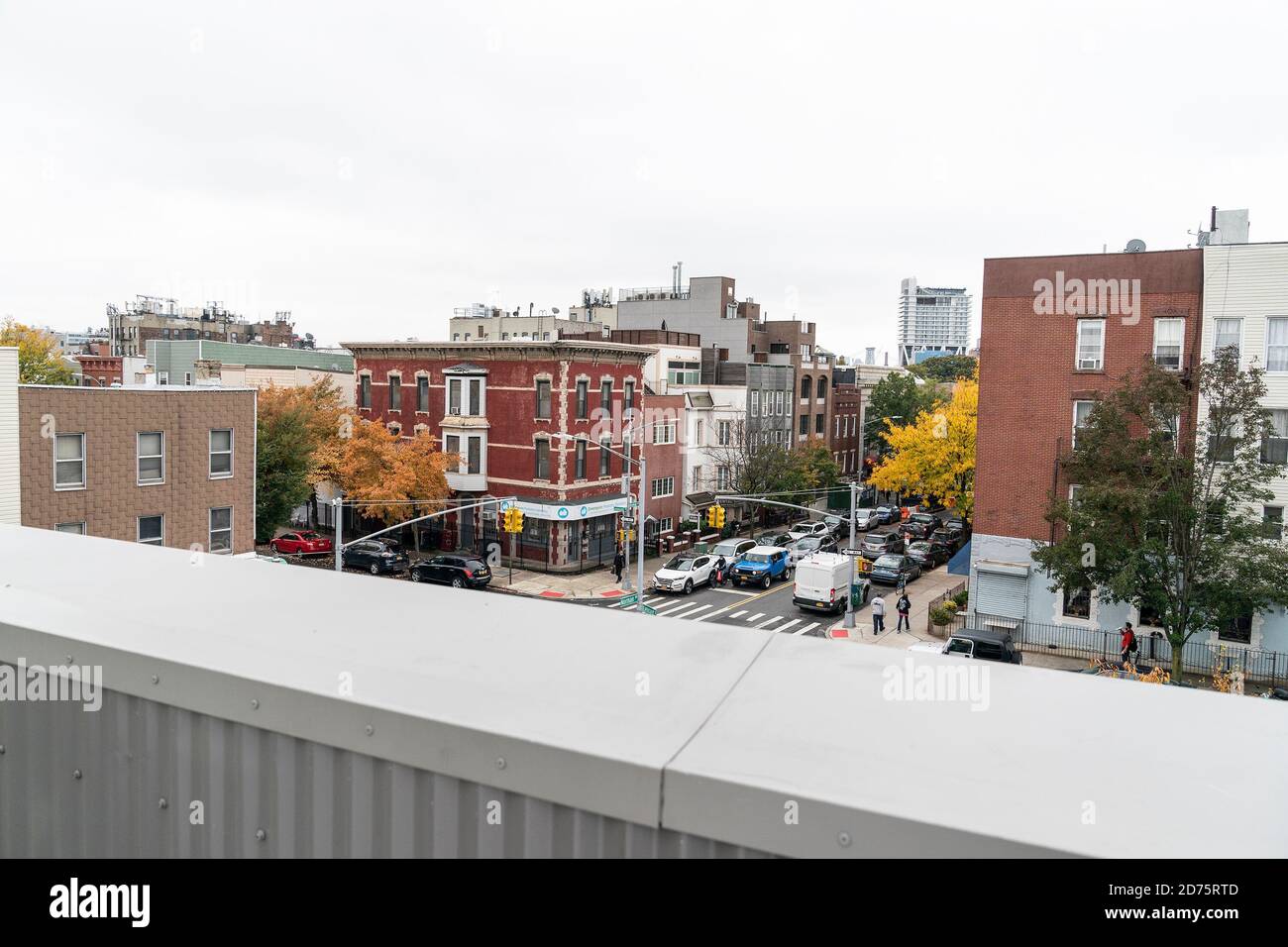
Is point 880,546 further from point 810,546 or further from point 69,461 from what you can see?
point 69,461

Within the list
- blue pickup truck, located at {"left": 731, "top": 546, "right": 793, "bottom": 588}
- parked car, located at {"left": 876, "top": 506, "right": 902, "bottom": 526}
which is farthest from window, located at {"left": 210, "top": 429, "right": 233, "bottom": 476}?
parked car, located at {"left": 876, "top": 506, "right": 902, "bottom": 526}

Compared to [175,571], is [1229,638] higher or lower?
lower

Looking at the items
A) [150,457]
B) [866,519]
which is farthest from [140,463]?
[866,519]

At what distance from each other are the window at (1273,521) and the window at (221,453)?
2944 centimetres

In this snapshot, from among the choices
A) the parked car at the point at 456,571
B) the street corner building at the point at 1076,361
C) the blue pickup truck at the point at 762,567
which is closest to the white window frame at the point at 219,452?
the parked car at the point at 456,571

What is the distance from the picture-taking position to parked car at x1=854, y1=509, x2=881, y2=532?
59109mm

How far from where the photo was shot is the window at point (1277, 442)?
95.0 ft

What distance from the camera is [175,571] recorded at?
5359mm

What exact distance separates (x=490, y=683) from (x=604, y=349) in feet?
149

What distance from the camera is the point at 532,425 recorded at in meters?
48.0

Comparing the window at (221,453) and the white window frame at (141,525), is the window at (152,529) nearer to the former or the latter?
the white window frame at (141,525)

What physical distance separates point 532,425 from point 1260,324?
101 feet
